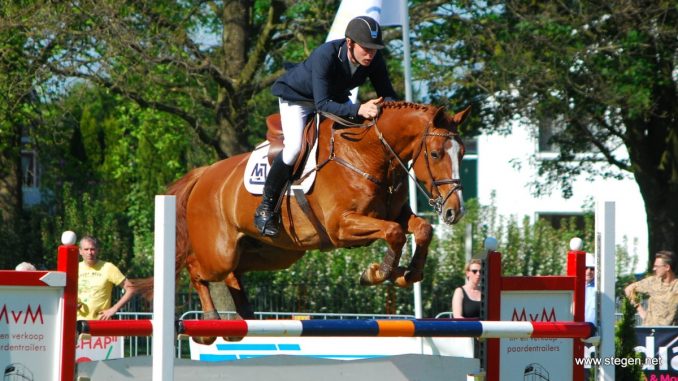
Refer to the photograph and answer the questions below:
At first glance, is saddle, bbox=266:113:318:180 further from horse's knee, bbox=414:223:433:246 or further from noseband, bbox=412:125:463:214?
horse's knee, bbox=414:223:433:246

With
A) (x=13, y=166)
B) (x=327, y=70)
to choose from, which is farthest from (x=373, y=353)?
(x=13, y=166)

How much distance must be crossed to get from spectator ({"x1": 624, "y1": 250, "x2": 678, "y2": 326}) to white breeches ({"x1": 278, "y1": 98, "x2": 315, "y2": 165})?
4.54m

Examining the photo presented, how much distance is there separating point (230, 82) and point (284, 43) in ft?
6.23

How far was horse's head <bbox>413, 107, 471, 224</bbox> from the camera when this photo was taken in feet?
17.9

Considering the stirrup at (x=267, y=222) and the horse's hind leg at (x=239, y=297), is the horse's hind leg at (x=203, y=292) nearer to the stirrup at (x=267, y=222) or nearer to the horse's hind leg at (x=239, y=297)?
the horse's hind leg at (x=239, y=297)

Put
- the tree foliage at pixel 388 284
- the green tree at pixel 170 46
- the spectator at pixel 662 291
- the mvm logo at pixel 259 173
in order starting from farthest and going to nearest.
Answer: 1. the tree foliage at pixel 388 284
2. the green tree at pixel 170 46
3. the spectator at pixel 662 291
4. the mvm logo at pixel 259 173

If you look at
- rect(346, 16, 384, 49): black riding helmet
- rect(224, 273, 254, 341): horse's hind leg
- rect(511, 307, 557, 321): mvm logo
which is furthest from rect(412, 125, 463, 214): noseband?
rect(224, 273, 254, 341): horse's hind leg

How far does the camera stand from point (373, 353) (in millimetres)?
8352

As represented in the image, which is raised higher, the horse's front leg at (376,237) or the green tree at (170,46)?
the green tree at (170,46)

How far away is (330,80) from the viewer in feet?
19.9

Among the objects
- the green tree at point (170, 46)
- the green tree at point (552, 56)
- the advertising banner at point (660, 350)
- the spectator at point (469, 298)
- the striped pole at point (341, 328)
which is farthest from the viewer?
the green tree at point (552, 56)

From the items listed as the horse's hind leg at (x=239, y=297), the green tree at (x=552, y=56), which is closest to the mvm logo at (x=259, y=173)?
the horse's hind leg at (x=239, y=297)

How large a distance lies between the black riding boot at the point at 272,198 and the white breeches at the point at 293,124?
0.06m

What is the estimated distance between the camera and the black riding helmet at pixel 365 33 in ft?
19.1
